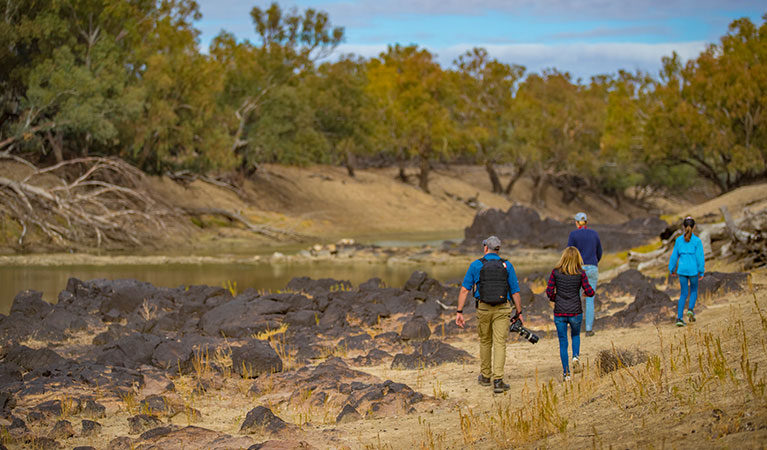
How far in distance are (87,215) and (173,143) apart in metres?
8.07

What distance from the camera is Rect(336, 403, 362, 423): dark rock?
8.59 meters

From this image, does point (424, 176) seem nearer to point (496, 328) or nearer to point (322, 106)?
point (322, 106)

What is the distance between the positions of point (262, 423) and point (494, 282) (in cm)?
314

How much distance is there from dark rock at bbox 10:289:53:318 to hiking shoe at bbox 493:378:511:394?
372 inches

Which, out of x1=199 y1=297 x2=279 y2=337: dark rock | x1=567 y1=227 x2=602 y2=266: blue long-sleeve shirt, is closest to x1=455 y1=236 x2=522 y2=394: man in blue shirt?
x1=567 y1=227 x2=602 y2=266: blue long-sleeve shirt

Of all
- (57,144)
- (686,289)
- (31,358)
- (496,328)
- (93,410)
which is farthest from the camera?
(57,144)

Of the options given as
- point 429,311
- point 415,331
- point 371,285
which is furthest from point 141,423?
point 371,285

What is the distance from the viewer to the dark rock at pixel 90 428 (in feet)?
26.8

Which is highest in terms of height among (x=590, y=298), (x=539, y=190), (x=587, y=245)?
(x=539, y=190)

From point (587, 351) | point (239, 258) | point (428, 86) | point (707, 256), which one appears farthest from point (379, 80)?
point (587, 351)

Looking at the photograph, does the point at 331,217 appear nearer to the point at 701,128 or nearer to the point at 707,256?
the point at 701,128

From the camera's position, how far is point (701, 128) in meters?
41.9

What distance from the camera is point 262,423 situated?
26.9 feet

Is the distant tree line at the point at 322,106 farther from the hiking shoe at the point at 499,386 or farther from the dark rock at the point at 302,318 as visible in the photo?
the hiking shoe at the point at 499,386
